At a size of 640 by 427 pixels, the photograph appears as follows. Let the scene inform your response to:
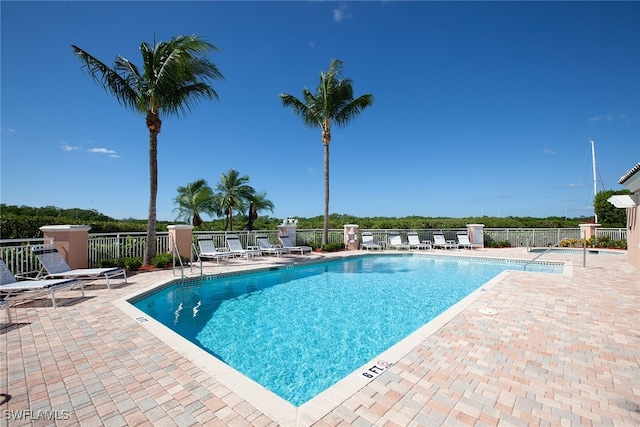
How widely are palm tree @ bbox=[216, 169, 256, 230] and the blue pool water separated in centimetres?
1170

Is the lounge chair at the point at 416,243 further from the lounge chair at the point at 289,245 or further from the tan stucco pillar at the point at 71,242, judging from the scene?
the tan stucco pillar at the point at 71,242

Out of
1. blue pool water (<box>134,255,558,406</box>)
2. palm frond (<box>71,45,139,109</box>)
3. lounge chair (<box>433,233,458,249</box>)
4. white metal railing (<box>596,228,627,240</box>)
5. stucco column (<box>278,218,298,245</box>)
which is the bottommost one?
blue pool water (<box>134,255,558,406</box>)

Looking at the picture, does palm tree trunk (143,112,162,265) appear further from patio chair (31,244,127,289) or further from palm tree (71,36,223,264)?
patio chair (31,244,127,289)

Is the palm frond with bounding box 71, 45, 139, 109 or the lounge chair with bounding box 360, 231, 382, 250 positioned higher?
the palm frond with bounding box 71, 45, 139, 109

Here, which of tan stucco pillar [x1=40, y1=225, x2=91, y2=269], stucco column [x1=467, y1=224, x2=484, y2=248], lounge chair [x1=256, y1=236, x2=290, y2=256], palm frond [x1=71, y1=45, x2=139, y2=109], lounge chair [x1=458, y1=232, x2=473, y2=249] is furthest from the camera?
stucco column [x1=467, y1=224, x2=484, y2=248]

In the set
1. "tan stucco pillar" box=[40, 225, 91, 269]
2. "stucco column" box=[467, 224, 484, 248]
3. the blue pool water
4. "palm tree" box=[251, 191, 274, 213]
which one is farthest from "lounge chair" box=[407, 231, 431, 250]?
"tan stucco pillar" box=[40, 225, 91, 269]

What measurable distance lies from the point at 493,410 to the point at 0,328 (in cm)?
620

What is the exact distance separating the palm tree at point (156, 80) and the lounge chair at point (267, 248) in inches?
178

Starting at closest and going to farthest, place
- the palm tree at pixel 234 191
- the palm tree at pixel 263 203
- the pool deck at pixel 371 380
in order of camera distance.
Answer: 1. the pool deck at pixel 371 380
2. the palm tree at pixel 234 191
3. the palm tree at pixel 263 203

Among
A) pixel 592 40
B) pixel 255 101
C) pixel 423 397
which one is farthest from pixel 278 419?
pixel 255 101

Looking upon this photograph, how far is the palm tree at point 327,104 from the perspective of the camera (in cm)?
1451

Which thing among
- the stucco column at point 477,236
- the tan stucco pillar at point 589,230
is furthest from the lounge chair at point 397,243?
the tan stucco pillar at point 589,230

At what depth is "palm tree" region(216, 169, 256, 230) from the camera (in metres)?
20.7

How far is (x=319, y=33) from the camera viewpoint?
42.9 feet
